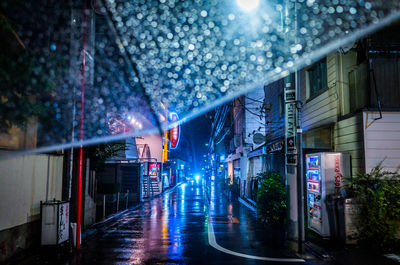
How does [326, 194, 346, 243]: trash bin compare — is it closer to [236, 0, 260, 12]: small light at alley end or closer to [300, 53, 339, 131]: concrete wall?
[300, 53, 339, 131]: concrete wall

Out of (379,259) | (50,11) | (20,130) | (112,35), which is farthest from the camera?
(112,35)

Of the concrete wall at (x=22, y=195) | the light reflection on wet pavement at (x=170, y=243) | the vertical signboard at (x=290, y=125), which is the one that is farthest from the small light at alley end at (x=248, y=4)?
the concrete wall at (x=22, y=195)

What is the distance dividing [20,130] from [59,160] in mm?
1911

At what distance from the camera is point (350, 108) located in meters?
10.0

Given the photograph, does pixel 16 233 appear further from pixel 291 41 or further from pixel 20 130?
pixel 291 41

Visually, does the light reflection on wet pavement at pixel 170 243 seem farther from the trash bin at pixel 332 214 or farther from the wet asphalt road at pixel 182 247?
the trash bin at pixel 332 214

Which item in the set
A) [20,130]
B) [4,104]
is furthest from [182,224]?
[4,104]

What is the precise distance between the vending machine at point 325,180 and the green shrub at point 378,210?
0.81 m

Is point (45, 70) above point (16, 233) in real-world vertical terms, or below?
above

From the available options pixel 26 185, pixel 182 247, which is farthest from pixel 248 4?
pixel 26 185

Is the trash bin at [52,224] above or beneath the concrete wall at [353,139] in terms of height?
beneath

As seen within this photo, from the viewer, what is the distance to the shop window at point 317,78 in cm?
1159

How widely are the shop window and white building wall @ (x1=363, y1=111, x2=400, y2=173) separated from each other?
275 centimetres

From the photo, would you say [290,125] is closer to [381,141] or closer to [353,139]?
[353,139]
